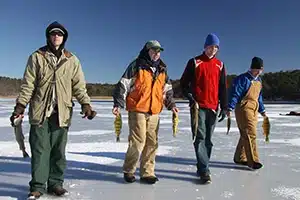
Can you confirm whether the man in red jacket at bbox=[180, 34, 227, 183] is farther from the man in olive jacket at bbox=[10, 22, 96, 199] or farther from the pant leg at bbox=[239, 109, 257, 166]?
the man in olive jacket at bbox=[10, 22, 96, 199]

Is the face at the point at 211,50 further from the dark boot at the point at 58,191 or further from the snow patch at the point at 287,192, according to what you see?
the dark boot at the point at 58,191

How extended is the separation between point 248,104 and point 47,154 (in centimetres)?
287

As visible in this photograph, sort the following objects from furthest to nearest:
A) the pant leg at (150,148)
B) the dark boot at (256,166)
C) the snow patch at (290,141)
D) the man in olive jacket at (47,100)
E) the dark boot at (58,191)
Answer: the snow patch at (290,141) → the dark boot at (256,166) → the pant leg at (150,148) → the dark boot at (58,191) → the man in olive jacket at (47,100)

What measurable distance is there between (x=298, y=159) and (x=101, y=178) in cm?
336

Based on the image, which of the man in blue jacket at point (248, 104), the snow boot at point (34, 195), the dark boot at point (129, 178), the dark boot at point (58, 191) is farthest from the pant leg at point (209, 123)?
the snow boot at point (34, 195)

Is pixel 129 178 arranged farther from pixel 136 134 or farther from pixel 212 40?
pixel 212 40

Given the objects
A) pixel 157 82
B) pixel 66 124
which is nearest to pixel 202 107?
pixel 157 82

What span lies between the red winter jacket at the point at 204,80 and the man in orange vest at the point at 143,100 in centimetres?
37

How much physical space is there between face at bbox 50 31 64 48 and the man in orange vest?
34.2 inches

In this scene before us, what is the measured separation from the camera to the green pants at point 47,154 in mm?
3346

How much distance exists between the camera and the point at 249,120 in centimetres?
484

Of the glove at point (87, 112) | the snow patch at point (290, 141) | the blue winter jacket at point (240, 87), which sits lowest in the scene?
the snow patch at point (290, 141)

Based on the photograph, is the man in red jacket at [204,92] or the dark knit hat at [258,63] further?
the dark knit hat at [258,63]

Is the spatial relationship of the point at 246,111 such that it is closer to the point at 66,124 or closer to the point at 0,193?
the point at 66,124
